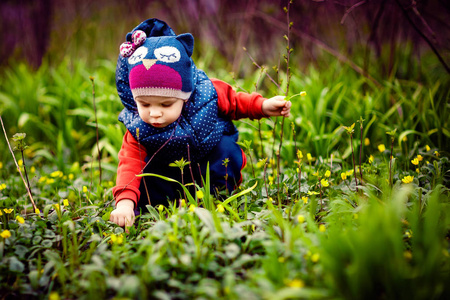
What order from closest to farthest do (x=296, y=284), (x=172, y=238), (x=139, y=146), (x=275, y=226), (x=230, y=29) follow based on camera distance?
(x=296, y=284), (x=172, y=238), (x=275, y=226), (x=139, y=146), (x=230, y=29)

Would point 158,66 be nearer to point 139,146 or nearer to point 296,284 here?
point 139,146

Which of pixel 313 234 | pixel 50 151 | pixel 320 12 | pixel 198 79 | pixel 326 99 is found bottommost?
pixel 50 151

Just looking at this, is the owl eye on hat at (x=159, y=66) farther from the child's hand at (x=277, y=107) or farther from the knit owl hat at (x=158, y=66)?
the child's hand at (x=277, y=107)

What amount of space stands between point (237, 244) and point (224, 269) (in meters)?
0.18

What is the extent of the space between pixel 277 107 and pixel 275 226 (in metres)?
0.62

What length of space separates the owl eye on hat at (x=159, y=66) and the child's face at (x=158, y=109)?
0.10ft

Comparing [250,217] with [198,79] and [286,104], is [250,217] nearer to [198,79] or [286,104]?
[286,104]

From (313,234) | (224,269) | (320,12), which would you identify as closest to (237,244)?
(224,269)

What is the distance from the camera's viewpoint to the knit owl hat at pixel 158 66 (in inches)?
63.3

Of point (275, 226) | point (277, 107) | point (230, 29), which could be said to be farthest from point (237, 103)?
point (230, 29)

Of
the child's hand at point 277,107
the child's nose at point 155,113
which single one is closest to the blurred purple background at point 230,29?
the child's hand at point 277,107

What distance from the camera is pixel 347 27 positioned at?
4.20 m

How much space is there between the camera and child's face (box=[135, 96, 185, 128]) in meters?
1.66

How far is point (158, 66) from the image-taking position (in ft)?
5.30
